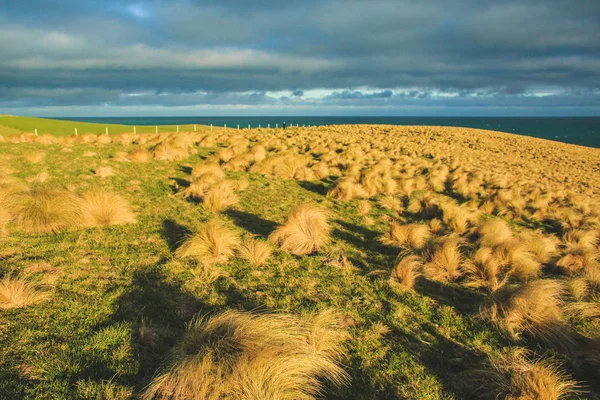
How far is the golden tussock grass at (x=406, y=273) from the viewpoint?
5.54 metres

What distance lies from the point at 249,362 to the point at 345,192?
877 centimetres

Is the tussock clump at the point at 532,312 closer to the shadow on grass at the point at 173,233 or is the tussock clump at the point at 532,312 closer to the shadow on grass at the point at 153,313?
the shadow on grass at the point at 153,313

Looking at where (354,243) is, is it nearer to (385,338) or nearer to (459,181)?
(385,338)

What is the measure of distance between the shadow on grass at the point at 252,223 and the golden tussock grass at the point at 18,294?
13.3 feet

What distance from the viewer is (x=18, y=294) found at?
385 centimetres

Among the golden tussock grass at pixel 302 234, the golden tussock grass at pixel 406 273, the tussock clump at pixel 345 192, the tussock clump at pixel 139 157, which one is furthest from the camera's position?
the tussock clump at pixel 139 157

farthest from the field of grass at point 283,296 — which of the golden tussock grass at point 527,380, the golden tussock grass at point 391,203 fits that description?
the golden tussock grass at point 391,203

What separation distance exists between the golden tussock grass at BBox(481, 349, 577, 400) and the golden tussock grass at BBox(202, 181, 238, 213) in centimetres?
655

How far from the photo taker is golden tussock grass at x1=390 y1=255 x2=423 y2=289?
218 inches

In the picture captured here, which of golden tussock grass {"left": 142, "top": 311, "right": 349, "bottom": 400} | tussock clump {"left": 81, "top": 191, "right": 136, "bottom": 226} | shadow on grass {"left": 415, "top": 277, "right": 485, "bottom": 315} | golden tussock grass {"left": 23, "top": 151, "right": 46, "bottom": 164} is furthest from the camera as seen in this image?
golden tussock grass {"left": 23, "top": 151, "right": 46, "bottom": 164}

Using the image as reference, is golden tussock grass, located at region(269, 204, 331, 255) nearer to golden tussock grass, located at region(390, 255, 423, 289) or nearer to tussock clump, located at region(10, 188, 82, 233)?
golden tussock grass, located at region(390, 255, 423, 289)

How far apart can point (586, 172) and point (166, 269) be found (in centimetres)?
3105

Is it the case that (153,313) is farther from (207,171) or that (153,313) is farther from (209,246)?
(207,171)

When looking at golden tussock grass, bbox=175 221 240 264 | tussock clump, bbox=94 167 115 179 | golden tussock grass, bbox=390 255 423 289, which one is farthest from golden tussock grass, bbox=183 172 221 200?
golden tussock grass, bbox=390 255 423 289
